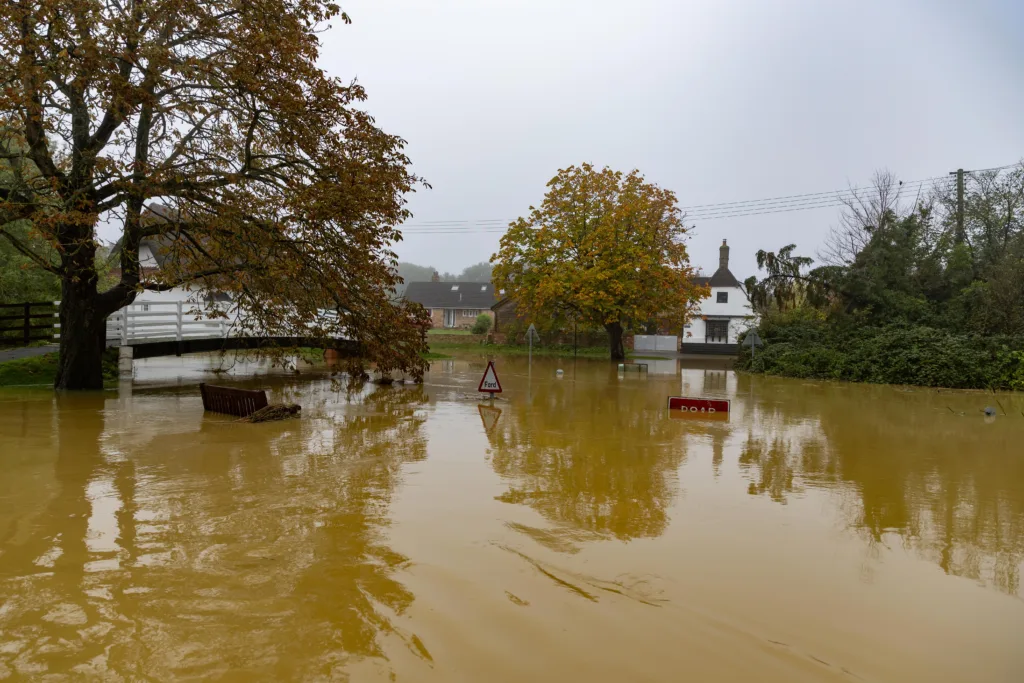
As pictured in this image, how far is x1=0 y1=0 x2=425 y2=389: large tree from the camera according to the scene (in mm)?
12688

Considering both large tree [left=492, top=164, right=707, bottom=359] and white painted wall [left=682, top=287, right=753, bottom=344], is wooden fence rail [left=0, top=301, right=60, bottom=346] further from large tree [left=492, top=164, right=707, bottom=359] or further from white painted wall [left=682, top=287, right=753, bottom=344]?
white painted wall [left=682, top=287, right=753, bottom=344]

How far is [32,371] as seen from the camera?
18.1 m

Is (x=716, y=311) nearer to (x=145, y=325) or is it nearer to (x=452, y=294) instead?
(x=452, y=294)

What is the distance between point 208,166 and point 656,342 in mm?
44253

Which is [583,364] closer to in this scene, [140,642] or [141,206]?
[141,206]

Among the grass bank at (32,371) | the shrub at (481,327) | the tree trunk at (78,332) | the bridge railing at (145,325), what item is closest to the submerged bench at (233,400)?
the tree trunk at (78,332)

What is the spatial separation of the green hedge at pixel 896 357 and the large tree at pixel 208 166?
18.5m

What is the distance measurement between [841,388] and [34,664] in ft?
79.9

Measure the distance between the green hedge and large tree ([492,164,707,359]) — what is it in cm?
568

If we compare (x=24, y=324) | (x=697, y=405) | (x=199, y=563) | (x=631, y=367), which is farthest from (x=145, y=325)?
(x=631, y=367)

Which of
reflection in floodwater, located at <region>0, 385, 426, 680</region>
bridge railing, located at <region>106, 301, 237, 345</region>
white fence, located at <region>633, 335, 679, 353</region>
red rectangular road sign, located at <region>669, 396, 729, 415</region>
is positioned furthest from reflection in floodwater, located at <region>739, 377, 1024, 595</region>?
white fence, located at <region>633, 335, 679, 353</region>

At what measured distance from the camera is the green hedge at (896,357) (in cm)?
2316

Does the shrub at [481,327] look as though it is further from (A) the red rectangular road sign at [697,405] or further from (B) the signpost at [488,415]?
(A) the red rectangular road sign at [697,405]

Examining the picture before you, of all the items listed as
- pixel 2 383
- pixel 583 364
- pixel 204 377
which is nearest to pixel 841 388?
pixel 583 364
